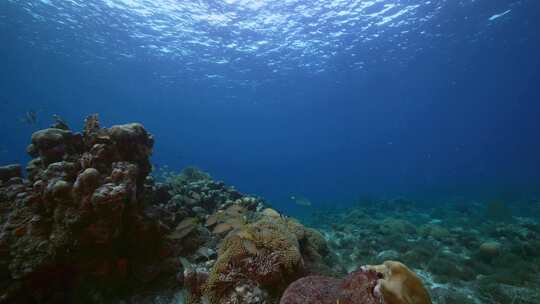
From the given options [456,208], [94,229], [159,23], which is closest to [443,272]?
[94,229]

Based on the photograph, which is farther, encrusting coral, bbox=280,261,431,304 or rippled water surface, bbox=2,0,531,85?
rippled water surface, bbox=2,0,531,85

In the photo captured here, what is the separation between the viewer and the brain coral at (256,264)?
11.8ft

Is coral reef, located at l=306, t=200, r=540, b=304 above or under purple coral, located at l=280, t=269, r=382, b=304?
under

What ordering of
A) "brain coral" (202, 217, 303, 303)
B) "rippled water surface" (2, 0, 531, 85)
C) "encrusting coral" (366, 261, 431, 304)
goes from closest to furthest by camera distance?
"encrusting coral" (366, 261, 431, 304), "brain coral" (202, 217, 303, 303), "rippled water surface" (2, 0, 531, 85)

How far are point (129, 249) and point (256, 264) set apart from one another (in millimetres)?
2904

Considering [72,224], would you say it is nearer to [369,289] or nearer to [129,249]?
[129,249]

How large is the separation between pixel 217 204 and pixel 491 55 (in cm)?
4353

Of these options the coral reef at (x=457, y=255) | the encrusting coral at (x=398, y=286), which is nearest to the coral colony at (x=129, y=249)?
the encrusting coral at (x=398, y=286)

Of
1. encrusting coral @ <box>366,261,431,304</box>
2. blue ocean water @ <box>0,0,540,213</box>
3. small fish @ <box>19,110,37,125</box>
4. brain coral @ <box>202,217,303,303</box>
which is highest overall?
blue ocean water @ <box>0,0,540,213</box>

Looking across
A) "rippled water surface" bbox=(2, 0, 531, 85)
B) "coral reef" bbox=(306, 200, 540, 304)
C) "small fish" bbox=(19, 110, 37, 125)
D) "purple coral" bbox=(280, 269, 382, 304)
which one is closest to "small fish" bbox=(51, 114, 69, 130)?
"purple coral" bbox=(280, 269, 382, 304)

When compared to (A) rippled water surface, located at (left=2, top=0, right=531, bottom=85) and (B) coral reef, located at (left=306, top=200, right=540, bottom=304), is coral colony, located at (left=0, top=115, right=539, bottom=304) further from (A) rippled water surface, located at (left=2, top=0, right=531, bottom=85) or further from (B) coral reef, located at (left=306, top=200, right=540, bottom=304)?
(A) rippled water surface, located at (left=2, top=0, right=531, bottom=85)

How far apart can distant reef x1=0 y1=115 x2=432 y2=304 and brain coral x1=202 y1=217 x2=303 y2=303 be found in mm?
Answer: 15

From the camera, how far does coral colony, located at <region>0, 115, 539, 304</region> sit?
3243 mm

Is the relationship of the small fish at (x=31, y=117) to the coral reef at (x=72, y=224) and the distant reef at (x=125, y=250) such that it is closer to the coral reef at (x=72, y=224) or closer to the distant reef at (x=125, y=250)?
the distant reef at (x=125, y=250)
